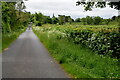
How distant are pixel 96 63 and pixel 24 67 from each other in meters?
3.58

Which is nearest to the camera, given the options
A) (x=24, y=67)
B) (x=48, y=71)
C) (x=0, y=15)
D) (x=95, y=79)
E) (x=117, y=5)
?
(x=95, y=79)

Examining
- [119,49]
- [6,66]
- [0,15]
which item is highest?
[0,15]

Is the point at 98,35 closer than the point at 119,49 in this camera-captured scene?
No

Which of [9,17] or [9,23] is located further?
[9,23]

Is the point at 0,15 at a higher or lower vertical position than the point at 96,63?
higher

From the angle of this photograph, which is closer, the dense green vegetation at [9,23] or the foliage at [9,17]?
the dense green vegetation at [9,23]

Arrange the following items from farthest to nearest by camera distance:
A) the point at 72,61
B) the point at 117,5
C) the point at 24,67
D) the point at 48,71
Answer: the point at 117,5 → the point at 72,61 → the point at 24,67 → the point at 48,71

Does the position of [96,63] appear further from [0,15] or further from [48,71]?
[0,15]

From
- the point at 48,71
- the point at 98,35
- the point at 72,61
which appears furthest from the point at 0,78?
the point at 98,35

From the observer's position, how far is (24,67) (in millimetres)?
10312

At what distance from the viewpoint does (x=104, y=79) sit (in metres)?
7.78

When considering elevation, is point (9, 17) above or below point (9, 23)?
above

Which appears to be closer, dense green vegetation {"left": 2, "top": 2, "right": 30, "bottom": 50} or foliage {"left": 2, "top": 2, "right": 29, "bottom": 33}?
dense green vegetation {"left": 2, "top": 2, "right": 30, "bottom": 50}

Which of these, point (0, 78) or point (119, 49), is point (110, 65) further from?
point (0, 78)
